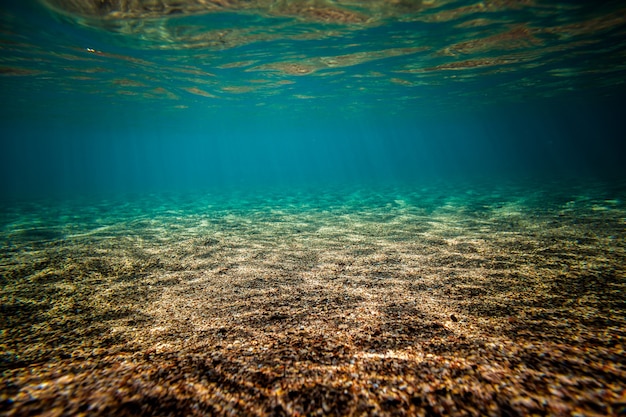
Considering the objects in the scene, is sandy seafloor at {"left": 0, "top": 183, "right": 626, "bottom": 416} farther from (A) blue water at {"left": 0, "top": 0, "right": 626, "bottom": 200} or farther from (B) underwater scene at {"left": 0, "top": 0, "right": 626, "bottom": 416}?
(A) blue water at {"left": 0, "top": 0, "right": 626, "bottom": 200}

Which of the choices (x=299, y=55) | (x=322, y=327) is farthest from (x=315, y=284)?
(x=299, y=55)

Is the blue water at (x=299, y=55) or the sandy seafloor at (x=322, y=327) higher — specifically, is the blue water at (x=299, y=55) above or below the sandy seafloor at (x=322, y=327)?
above

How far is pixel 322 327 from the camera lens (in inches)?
120

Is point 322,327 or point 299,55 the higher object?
point 299,55

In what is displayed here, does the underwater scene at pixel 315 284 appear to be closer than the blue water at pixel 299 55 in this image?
Yes

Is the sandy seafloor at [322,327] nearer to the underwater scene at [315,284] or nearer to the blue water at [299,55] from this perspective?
the underwater scene at [315,284]

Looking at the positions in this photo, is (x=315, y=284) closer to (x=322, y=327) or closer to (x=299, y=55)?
(x=322, y=327)

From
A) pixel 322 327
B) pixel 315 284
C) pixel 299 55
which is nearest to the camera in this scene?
pixel 322 327

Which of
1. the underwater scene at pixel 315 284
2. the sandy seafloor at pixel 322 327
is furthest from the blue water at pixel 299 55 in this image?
the sandy seafloor at pixel 322 327

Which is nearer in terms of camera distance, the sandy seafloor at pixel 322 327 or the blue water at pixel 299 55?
the sandy seafloor at pixel 322 327

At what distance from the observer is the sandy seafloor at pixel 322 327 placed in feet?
6.61

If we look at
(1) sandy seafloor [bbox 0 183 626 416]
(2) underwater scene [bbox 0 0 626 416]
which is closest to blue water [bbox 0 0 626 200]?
(2) underwater scene [bbox 0 0 626 416]

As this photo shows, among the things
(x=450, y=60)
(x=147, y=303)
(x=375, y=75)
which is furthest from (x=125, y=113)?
(x=147, y=303)

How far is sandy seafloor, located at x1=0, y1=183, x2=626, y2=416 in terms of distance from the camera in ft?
6.61
